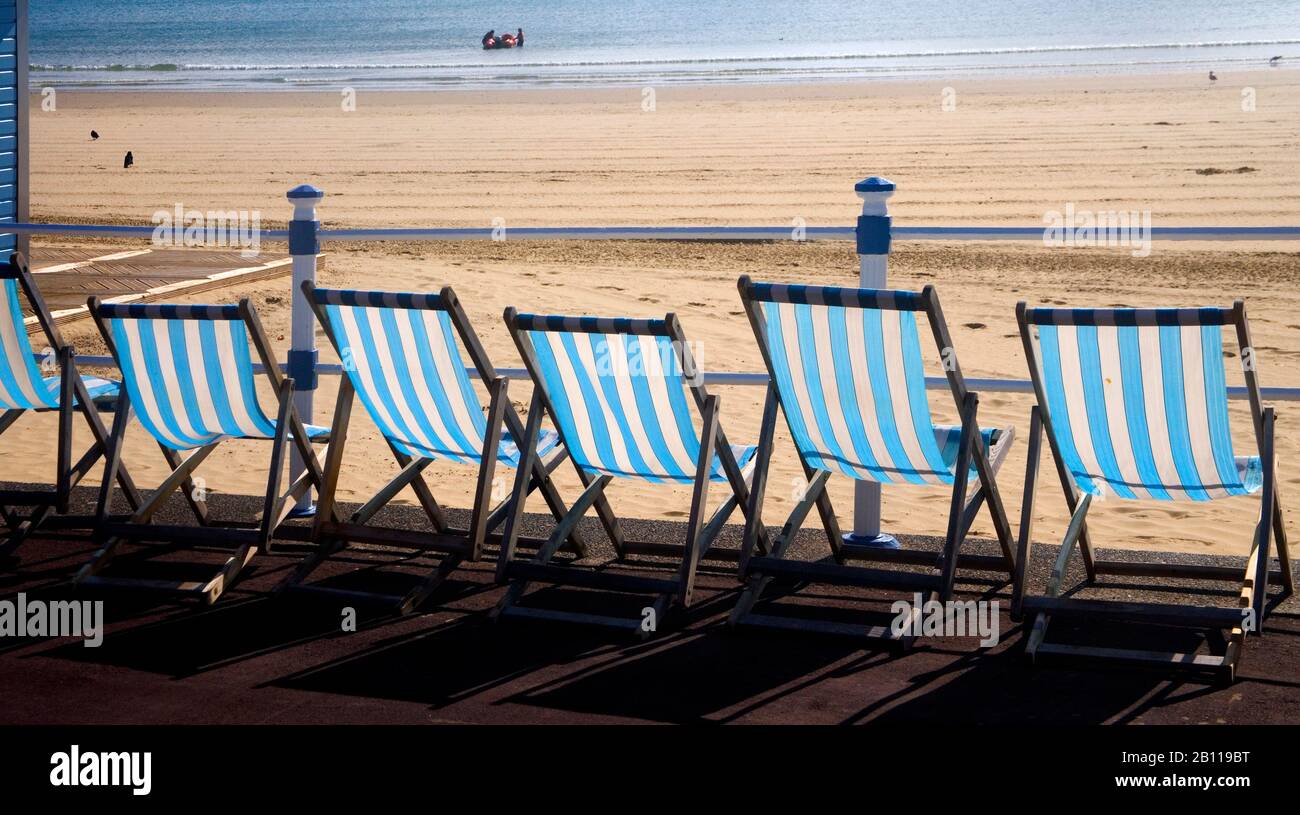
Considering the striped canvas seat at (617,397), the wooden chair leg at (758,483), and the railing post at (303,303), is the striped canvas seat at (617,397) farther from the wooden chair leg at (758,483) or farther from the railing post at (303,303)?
the railing post at (303,303)

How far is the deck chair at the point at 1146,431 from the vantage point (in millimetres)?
A: 3439

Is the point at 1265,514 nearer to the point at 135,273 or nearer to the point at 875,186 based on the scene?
the point at 875,186

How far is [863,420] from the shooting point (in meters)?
3.81

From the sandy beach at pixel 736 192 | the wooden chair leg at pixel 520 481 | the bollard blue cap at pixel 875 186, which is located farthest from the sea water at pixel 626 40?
the wooden chair leg at pixel 520 481

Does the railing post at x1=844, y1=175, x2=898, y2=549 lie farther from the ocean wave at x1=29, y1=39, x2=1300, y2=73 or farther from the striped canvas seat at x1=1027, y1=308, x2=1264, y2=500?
the ocean wave at x1=29, y1=39, x2=1300, y2=73

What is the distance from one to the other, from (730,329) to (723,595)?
4.94 metres

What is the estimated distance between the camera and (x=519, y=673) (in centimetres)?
354

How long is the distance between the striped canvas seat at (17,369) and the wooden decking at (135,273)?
3.94m

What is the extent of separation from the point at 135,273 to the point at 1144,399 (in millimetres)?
7864

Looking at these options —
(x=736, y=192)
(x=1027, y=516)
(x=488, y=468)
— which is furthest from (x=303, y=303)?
(x=736, y=192)

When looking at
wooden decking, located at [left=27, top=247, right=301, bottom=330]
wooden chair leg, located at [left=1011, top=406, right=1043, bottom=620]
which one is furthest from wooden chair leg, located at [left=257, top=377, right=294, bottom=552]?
wooden decking, located at [left=27, top=247, right=301, bottom=330]

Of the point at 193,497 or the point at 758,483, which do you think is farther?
the point at 193,497

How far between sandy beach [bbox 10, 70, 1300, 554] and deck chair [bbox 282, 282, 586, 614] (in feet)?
4.65

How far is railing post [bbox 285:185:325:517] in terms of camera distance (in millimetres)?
4801
